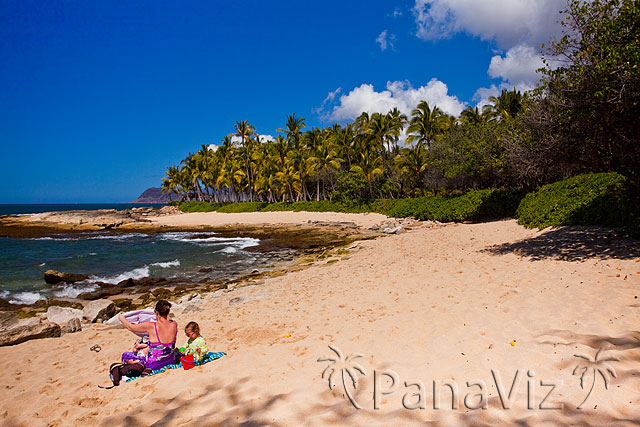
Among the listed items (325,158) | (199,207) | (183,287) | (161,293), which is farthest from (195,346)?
(199,207)

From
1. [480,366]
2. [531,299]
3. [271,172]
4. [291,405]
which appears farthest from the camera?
[271,172]

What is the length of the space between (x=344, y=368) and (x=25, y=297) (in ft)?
46.7

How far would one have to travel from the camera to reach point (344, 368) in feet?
13.9

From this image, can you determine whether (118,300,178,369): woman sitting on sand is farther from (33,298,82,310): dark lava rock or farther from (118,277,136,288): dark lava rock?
(118,277,136,288): dark lava rock

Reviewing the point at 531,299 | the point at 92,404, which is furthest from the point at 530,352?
the point at 92,404

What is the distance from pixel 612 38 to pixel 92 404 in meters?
12.5

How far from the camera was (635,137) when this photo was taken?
7898mm

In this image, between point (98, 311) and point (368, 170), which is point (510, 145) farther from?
point (368, 170)

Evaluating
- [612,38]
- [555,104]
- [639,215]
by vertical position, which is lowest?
[639,215]

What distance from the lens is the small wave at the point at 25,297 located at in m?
11.8

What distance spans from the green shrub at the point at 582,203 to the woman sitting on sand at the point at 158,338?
13179mm

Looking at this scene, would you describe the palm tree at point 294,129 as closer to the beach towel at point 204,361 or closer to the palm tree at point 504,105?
the palm tree at point 504,105

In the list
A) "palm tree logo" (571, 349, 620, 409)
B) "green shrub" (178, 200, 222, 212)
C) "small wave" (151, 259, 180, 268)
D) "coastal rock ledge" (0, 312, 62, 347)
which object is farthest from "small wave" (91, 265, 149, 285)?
"green shrub" (178, 200, 222, 212)

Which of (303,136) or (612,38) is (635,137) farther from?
(303,136)
